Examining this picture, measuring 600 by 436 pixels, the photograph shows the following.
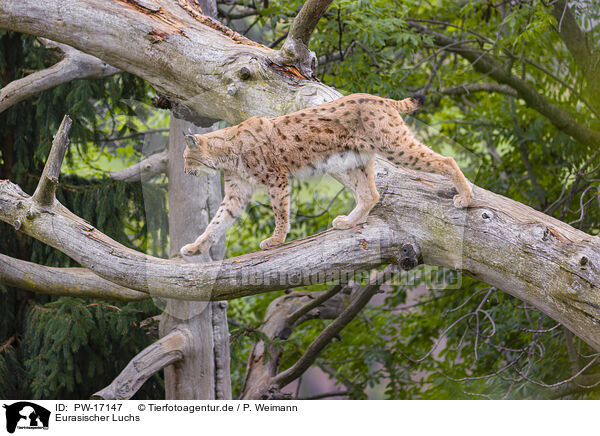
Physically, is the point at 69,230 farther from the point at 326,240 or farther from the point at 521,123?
the point at 521,123

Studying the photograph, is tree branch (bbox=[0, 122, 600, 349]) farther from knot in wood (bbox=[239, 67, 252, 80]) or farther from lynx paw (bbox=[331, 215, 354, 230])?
knot in wood (bbox=[239, 67, 252, 80])

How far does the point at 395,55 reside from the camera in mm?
7008

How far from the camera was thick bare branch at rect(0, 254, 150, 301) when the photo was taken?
4758 mm

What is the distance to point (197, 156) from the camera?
11.5 feet

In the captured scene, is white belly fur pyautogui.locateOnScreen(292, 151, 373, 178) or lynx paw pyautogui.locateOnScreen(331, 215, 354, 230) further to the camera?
lynx paw pyautogui.locateOnScreen(331, 215, 354, 230)

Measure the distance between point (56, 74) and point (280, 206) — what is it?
9.34 ft

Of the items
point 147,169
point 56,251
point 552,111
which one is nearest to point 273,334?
point 147,169

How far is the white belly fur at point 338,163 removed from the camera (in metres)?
3.46

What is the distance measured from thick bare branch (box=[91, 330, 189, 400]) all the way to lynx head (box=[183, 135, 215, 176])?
198 cm

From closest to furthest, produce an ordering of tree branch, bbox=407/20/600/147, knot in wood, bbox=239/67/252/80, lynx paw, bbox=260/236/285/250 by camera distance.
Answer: lynx paw, bbox=260/236/285/250, knot in wood, bbox=239/67/252/80, tree branch, bbox=407/20/600/147

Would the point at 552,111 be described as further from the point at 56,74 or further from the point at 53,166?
the point at 53,166

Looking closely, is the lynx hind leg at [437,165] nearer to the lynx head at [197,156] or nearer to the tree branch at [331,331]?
the lynx head at [197,156]
